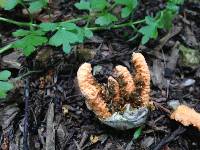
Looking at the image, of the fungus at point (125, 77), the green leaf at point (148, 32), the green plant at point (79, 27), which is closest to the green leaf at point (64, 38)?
the green plant at point (79, 27)

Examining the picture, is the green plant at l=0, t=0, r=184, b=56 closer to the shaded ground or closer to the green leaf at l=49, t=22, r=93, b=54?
the green leaf at l=49, t=22, r=93, b=54

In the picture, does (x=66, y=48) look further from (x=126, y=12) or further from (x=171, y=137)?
(x=171, y=137)

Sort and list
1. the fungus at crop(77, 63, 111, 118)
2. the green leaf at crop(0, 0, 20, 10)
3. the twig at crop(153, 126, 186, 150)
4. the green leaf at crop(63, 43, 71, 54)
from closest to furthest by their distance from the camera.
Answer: the fungus at crop(77, 63, 111, 118) → the twig at crop(153, 126, 186, 150) → the green leaf at crop(63, 43, 71, 54) → the green leaf at crop(0, 0, 20, 10)

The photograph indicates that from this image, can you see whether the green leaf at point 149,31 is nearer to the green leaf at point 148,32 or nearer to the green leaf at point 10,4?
the green leaf at point 148,32

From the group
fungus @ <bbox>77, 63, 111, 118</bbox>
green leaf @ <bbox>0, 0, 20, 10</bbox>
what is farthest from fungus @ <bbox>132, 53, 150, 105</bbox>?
green leaf @ <bbox>0, 0, 20, 10</bbox>

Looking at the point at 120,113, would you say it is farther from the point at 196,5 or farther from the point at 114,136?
the point at 196,5

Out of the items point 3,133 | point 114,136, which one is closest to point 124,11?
point 114,136

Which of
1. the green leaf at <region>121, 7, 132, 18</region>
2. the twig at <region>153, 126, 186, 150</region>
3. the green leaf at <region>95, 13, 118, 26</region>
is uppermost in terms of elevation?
the green leaf at <region>121, 7, 132, 18</region>

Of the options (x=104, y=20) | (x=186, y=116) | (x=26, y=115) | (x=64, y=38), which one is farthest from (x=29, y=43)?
(x=186, y=116)
